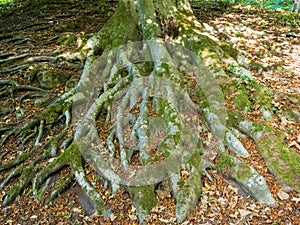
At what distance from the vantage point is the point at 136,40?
20.4ft

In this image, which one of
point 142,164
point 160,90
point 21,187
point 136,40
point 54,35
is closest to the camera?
point 142,164

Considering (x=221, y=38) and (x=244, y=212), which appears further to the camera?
(x=221, y=38)

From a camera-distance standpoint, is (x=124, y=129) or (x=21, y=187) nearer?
(x=21, y=187)

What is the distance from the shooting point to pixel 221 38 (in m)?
7.60

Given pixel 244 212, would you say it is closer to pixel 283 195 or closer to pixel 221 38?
pixel 283 195

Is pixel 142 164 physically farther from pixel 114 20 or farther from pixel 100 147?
pixel 114 20

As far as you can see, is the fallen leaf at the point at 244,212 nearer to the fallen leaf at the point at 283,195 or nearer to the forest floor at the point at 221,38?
the forest floor at the point at 221,38

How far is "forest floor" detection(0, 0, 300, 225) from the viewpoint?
11.6 ft

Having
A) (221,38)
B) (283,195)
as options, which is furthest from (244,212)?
(221,38)

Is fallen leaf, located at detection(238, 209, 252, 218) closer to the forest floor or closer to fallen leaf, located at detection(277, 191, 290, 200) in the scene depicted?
the forest floor

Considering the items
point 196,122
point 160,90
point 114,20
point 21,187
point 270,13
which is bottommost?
point 270,13

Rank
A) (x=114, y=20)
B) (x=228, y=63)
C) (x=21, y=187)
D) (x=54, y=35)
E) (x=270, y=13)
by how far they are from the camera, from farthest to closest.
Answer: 1. (x=270, y=13)
2. (x=54, y=35)
3. (x=114, y=20)
4. (x=228, y=63)
5. (x=21, y=187)

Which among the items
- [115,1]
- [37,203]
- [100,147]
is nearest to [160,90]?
[100,147]

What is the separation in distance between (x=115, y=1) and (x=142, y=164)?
9.96 m
